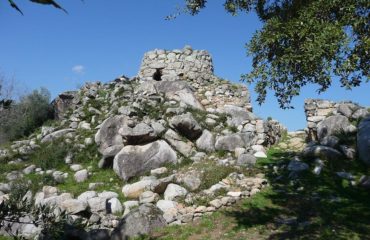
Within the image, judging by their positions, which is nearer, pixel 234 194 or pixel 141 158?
pixel 234 194

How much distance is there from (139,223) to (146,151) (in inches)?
206

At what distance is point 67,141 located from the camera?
18328 mm

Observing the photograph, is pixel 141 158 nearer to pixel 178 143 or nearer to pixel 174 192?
pixel 178 143

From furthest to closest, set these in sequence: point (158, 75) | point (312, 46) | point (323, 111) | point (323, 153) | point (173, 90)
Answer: point (158, 75) < point (173, 90) < point (323, 111) < point (323, 153) < point (312, 46)

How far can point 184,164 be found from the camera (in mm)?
15469

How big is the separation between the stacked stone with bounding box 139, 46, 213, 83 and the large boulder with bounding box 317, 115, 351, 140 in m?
7.04

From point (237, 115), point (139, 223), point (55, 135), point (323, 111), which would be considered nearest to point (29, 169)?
point (55, 135)

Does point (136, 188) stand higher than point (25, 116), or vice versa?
point (25, 116)

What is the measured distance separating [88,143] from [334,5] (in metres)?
12.4

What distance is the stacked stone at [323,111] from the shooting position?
17.5 m

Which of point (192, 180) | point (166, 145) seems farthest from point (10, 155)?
point (192, 180)

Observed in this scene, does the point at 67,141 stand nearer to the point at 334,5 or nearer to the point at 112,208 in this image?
the point at 112,208

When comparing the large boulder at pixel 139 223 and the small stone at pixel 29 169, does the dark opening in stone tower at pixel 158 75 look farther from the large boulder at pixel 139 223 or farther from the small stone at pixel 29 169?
the large boulder at pixel 139 223

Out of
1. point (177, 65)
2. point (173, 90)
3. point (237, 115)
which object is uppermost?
point (177, 65)
